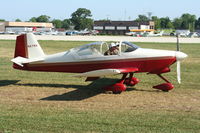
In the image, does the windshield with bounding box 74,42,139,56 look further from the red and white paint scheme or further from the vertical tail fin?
the vertical tail fin

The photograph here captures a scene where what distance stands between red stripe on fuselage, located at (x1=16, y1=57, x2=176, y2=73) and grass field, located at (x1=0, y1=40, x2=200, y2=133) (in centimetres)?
69

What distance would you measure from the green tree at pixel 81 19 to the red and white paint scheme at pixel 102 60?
443 ft

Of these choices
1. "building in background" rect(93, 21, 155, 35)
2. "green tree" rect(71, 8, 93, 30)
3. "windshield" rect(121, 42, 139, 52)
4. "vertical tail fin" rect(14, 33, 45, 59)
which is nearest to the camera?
"windshield" rect(121, 42, 139, 52)

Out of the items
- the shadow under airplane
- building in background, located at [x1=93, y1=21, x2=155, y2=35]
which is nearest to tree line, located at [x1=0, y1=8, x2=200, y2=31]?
building in background, located at [x1=93, y1=21, x2=155, y2=35]

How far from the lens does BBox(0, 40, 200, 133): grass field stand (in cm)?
610

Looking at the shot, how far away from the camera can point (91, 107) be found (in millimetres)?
7637

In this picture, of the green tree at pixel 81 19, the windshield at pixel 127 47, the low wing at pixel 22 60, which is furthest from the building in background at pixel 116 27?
the windshield at pixel 127 47

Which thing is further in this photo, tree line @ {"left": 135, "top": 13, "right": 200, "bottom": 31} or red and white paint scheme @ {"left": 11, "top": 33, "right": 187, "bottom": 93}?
tree line @ {"left": 135, "top": 13, "right": 200, "bottom": 31}

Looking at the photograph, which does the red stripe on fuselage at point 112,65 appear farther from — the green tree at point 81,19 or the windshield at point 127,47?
the green tree at point 81,19

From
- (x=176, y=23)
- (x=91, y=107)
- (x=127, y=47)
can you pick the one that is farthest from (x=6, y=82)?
(x=176, y=23)

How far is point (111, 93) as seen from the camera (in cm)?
936

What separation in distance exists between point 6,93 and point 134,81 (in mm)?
4403

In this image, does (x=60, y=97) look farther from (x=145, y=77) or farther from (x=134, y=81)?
(x=145, y=77)

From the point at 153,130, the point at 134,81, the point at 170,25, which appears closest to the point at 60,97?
the point at 134,81
